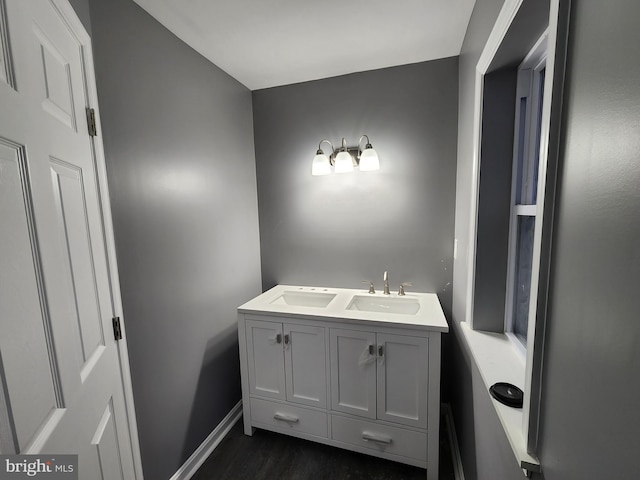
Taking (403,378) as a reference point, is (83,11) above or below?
above

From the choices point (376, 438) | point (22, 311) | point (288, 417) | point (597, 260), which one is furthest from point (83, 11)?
point (376, 438)

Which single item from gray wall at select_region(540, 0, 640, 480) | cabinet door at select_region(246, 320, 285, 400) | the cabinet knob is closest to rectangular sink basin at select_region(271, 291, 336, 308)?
cabinet door at select_region(246, 320, 285, 400)

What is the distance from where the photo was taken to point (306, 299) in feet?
7.11

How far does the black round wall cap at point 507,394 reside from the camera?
81cm

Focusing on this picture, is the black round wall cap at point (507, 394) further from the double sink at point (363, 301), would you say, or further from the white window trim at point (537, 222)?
the double sink at point (363, 301)

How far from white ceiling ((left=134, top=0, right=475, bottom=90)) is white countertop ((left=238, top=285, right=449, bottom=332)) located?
65.2 inches

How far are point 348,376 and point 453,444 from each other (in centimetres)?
83

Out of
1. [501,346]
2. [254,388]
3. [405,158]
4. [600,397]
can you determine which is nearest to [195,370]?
[254,388]

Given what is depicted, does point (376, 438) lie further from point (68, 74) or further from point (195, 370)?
point (68, 74)

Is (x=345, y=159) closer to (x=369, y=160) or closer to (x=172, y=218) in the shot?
(x=369, y=160)

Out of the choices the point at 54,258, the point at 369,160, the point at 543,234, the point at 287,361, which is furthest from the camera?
the point at 369,160

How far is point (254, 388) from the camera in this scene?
6.01 ft

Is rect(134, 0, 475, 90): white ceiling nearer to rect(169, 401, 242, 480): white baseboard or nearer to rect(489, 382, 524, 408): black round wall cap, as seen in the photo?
rect(489, 382, 524, 408): black round wall cap

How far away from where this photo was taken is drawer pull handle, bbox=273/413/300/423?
5.68ft
